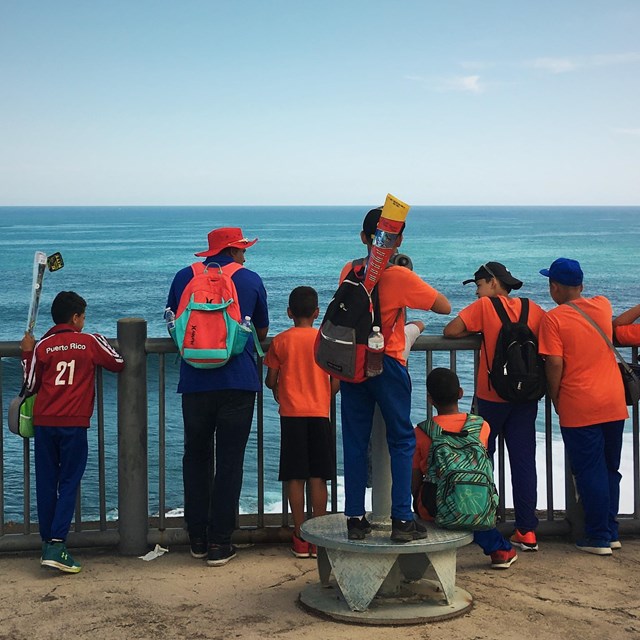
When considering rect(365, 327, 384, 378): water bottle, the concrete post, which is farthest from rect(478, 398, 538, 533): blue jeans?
rect(365, 327, 384, 378): water bottle

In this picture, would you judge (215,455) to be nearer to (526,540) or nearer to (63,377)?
(63,377)

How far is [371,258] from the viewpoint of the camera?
475cm

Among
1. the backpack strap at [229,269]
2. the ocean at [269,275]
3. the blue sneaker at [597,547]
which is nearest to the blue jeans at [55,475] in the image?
the backpack strap at [229,269]

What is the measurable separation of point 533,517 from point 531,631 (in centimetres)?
137

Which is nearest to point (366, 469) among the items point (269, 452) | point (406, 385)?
point (406, 385)

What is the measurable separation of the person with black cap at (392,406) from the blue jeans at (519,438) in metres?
1.05

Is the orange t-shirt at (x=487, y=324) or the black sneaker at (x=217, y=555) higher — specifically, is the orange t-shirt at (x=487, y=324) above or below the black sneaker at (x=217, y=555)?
above

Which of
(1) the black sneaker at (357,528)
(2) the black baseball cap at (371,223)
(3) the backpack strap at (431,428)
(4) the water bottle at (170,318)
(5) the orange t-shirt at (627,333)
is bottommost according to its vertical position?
(1) the black sneaker at (357,528)

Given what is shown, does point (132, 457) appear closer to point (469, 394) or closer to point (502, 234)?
point (469, 394)

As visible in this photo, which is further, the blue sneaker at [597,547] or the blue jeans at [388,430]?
the blue sneaker at [597,547]

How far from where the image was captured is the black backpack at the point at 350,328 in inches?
189

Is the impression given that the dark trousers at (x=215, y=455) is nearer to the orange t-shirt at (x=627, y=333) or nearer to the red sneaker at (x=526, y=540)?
the red sneaker at (x=526, y=540)

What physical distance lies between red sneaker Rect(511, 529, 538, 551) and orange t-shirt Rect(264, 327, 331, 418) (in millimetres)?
1390

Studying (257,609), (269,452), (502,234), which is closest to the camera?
(257,609)
